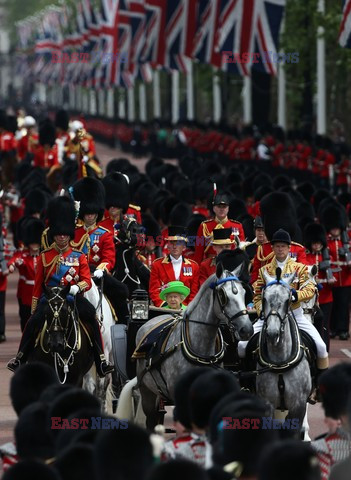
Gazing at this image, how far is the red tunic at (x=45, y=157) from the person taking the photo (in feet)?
103

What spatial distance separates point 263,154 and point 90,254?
27426 mm

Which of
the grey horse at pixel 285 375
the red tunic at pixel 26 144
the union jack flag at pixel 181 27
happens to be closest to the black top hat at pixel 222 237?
the grey horse at pixel 285 375

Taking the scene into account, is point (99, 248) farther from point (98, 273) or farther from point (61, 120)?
point (61, 120)

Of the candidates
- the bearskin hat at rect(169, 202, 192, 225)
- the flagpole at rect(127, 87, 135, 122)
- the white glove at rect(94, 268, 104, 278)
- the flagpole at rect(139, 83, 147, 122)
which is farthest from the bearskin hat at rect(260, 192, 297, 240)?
the flagpole at rect(127, 87, 135, 122)

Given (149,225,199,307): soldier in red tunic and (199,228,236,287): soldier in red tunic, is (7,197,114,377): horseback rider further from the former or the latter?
(199,228,236,287): soldier in red tunic

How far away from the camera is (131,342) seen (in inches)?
543

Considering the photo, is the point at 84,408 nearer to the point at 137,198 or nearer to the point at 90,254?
the point at 90,254

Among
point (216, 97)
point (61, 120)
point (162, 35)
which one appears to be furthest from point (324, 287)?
point (216, 97)

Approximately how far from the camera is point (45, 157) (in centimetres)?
3219

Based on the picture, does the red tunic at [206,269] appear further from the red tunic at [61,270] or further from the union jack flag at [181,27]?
the union jack flag at [181,27]

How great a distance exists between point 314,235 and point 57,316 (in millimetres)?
6371

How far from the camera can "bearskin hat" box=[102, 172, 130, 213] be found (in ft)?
60.7

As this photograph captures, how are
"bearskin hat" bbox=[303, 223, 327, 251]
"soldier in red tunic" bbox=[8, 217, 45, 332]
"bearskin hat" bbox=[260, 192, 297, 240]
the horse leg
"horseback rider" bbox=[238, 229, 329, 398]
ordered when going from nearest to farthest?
"horseback rider" bbox=[238, 229, 329, 398]
the horse leg
"bearskin hat" bbox=[260, 192, 297, 240]
"soldier in red tunic" bbox=[8, 217, 45, 332]
"bearskin hat" bbox=[303, 223, 327, 251]

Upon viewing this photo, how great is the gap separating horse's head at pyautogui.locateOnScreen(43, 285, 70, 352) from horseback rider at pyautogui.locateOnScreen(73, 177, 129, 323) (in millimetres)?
1000
